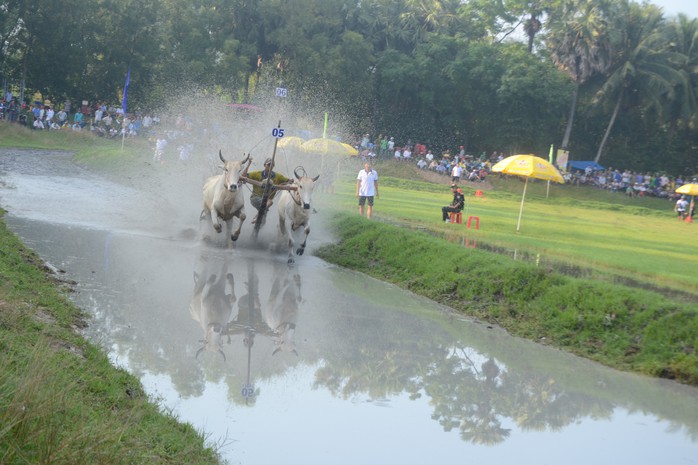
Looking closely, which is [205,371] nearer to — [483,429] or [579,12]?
[483,429]

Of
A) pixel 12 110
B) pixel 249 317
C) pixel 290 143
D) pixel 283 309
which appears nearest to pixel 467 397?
pixel 249 317

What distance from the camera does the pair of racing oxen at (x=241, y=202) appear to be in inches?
819

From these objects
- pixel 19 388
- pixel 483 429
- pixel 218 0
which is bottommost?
pixel 483 429

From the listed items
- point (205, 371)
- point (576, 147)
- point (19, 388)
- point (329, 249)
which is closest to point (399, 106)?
point (576, 147)

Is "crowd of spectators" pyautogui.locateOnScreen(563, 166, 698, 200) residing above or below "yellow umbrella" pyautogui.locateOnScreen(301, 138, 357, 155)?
below

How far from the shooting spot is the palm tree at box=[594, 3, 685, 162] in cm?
6475

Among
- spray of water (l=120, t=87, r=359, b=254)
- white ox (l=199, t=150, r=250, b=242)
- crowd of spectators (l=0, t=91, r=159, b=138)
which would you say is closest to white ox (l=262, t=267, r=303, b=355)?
white ox (l=199, t=150, r=250, b=242)

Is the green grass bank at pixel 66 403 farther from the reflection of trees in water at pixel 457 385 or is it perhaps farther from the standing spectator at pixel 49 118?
the standing spectator at pixel 49 118

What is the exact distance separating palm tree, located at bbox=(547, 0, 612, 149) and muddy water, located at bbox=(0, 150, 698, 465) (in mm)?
50305

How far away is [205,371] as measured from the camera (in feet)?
36.5

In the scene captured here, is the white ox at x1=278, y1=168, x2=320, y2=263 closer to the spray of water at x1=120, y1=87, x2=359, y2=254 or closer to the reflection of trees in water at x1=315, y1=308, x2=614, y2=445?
the spray of water at x1=120, y1=87, x2=359, y2=254

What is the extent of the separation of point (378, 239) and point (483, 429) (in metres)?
12.8

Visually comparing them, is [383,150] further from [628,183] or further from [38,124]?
[38,124]

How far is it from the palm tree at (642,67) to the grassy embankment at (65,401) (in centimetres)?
5812
